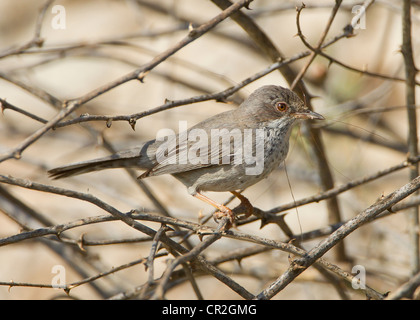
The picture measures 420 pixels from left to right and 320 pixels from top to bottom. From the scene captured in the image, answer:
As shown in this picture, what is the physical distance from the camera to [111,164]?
477cm

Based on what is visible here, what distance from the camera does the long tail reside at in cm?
453

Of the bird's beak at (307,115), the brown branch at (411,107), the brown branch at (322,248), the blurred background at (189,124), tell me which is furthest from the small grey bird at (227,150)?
the brown branch at (322,248)

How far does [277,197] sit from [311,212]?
2.20 feet

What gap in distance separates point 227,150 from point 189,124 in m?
3.74

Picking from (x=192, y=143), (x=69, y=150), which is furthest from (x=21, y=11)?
(x=192, y=143)

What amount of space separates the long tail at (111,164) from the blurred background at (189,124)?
28cm

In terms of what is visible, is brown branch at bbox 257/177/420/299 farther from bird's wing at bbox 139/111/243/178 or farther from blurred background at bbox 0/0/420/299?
blurred background at bbox 0/0/420/299

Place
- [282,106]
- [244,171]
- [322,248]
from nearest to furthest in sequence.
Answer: [322,248] < [244,171] < [282,106]

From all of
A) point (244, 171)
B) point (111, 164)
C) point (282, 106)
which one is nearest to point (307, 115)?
point (282, 106)

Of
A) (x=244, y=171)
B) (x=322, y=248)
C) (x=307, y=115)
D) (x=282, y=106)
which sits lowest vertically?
(x=322, y=248)

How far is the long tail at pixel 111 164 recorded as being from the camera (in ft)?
14.9

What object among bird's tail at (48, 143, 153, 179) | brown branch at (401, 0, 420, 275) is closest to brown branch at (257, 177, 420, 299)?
brown branch at (401, 0, 420, 275)

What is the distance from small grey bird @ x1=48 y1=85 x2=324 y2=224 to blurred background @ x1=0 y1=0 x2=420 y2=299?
0.40 m

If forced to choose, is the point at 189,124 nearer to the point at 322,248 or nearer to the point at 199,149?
the point at 199,149
